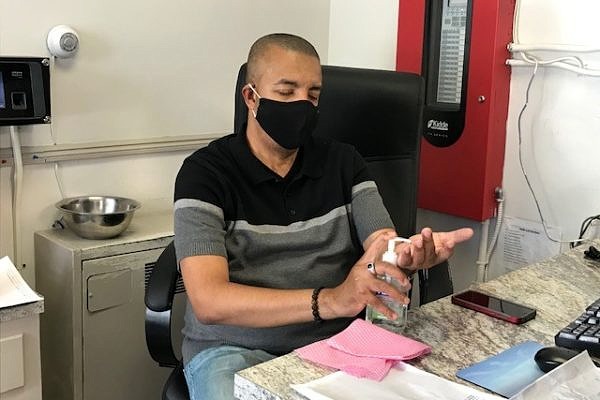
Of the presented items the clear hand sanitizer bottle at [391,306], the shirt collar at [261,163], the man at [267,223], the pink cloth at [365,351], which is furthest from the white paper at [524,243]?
the pink cloth at [365,351]

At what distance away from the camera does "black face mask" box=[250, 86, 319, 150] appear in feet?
5.32

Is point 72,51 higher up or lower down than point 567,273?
higher up

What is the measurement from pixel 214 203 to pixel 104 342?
90 cm

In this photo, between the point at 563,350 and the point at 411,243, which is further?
the point at 411,243

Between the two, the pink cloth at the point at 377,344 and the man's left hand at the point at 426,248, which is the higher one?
the man's left hand at the point at 426,248

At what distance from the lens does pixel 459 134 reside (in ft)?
7.86

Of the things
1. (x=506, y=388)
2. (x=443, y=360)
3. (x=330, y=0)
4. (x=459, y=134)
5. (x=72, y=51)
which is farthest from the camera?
(x=330, y=0)

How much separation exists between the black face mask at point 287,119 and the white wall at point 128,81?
91cm

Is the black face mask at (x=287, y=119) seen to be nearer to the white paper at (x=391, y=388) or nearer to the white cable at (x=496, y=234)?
the white paper at (x=391, y=388)

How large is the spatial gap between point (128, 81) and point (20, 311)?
0.94 m

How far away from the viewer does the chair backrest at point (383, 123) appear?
6.26 ft

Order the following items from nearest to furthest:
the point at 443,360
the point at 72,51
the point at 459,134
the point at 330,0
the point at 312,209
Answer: the point at 443,360, the point at 312,209, the point at 72,51, the point at 459,134, the point at 330,0

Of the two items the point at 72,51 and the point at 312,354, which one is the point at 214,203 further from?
the point at 72,51

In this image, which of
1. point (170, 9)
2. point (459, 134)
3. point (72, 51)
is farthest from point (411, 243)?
point (170, 9)
